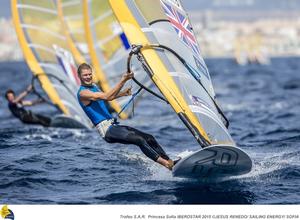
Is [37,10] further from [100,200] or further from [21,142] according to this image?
[100,200]

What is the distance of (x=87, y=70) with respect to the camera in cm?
792

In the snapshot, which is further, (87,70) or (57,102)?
(57,102)

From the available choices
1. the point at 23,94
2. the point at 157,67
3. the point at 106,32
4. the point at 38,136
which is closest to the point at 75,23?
the point at 106,32

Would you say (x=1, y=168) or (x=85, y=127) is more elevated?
(x=1, y=168)

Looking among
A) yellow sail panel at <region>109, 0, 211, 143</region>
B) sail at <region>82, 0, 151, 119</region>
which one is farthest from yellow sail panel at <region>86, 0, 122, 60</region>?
yellow sail panel at <region>109, 0, 211, 143</region>

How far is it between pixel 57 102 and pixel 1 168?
5.79m

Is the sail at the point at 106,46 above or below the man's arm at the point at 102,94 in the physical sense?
below

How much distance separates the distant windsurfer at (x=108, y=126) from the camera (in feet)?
25.7

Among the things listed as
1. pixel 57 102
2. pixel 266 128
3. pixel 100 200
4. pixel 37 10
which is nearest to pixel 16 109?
pixel 57 102

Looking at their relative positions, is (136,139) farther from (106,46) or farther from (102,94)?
(106,46)

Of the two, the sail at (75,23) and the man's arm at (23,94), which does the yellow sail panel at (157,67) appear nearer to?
the man's arm at (23,94)
